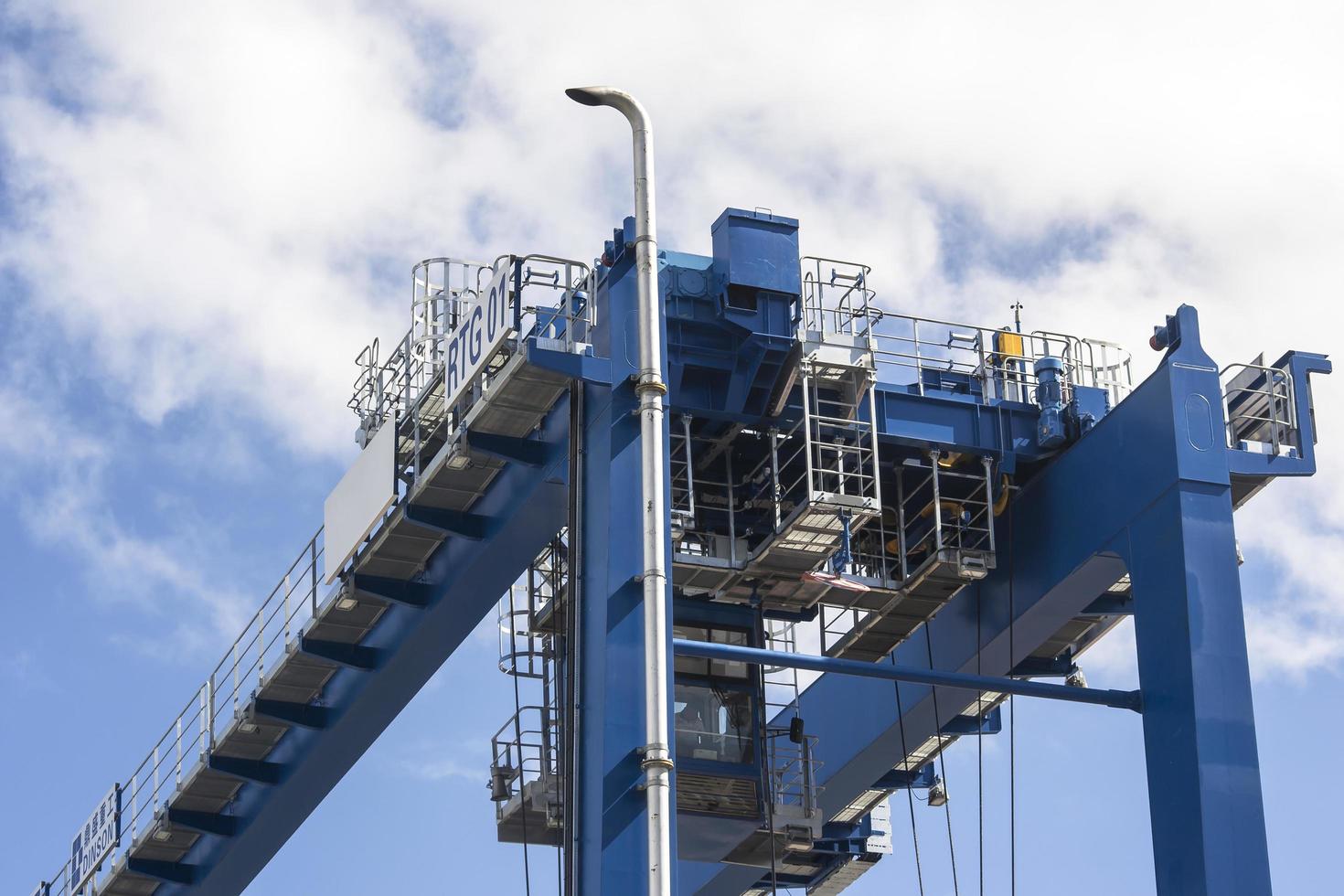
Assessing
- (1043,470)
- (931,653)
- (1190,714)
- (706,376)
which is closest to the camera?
(1190,714)

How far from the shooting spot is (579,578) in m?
27.1

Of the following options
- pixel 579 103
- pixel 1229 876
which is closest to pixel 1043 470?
Result: pixel 1229 876

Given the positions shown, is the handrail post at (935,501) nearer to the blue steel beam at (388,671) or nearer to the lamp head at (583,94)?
the blue steel beam at (388,671)

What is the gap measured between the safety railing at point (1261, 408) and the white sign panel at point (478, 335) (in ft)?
30.6

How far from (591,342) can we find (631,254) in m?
1.25

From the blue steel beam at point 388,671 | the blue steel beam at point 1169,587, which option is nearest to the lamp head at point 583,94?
the blue steel beam at point 388,671

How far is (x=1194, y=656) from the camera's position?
27500 mm

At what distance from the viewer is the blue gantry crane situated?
26.4 metres

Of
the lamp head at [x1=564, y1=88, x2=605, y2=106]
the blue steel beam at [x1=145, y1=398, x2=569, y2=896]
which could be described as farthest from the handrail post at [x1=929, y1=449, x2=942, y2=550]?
the lamp head at [x1=564, y1=88, x2=605, y2=106]

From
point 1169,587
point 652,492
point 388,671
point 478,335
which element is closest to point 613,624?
point 652,492

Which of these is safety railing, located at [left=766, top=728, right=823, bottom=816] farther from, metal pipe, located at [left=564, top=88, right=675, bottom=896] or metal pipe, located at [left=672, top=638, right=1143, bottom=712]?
metal pipe, located at [left=564, top=88, right=675, bottom=896]

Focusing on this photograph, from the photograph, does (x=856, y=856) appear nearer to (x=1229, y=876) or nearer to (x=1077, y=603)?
(x=1077, y=603)

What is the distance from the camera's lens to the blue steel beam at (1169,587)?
26.9 m

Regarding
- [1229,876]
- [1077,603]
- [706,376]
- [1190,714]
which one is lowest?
[1229,876]
